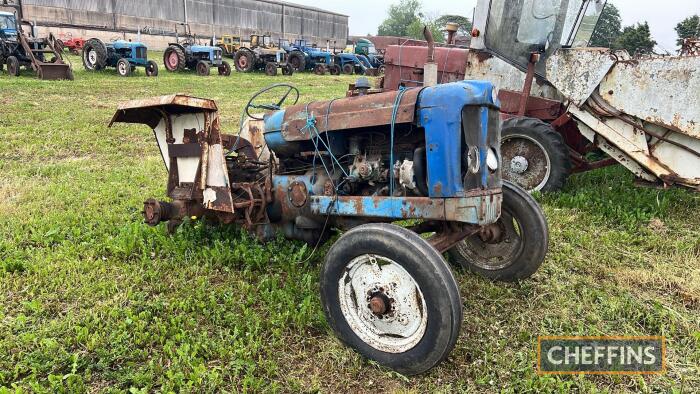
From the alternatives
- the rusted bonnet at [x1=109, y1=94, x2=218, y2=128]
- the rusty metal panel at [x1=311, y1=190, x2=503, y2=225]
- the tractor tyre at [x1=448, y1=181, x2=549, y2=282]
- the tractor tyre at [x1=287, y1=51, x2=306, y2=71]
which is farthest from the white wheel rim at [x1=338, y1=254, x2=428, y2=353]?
the tractor tyre at [x1=287, y1=51, x2=306, y2=71]

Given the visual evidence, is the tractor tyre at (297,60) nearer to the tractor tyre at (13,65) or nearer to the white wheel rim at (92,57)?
the white wheel rim at (92,57)

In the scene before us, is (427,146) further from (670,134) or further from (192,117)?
(670,134)

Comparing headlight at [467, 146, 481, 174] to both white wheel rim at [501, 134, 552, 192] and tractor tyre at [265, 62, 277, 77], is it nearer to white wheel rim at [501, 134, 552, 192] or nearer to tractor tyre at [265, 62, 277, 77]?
white wheel rim at [501, 134, 552, 192]

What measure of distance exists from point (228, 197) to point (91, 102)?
8.95 meters

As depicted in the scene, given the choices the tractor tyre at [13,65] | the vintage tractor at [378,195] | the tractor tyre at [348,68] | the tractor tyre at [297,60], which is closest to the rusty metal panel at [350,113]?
the vintage tractor at [378,195]

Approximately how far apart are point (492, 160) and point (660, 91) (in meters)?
2.55

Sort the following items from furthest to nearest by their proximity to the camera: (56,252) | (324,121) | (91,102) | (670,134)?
(91,102)
(670,134)
(56,252)
(324,121)

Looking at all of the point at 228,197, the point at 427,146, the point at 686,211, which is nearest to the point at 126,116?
the point at 228,197

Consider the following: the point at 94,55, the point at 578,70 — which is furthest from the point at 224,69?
the point at 578,70

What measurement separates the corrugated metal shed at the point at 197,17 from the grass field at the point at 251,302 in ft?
113

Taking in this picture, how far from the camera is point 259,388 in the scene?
2.38 meters

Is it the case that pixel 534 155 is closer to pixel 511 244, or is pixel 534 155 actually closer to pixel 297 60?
pixel 511 244

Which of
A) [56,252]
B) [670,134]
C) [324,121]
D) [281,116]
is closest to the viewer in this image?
[324,121]

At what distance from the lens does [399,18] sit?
91.3m
